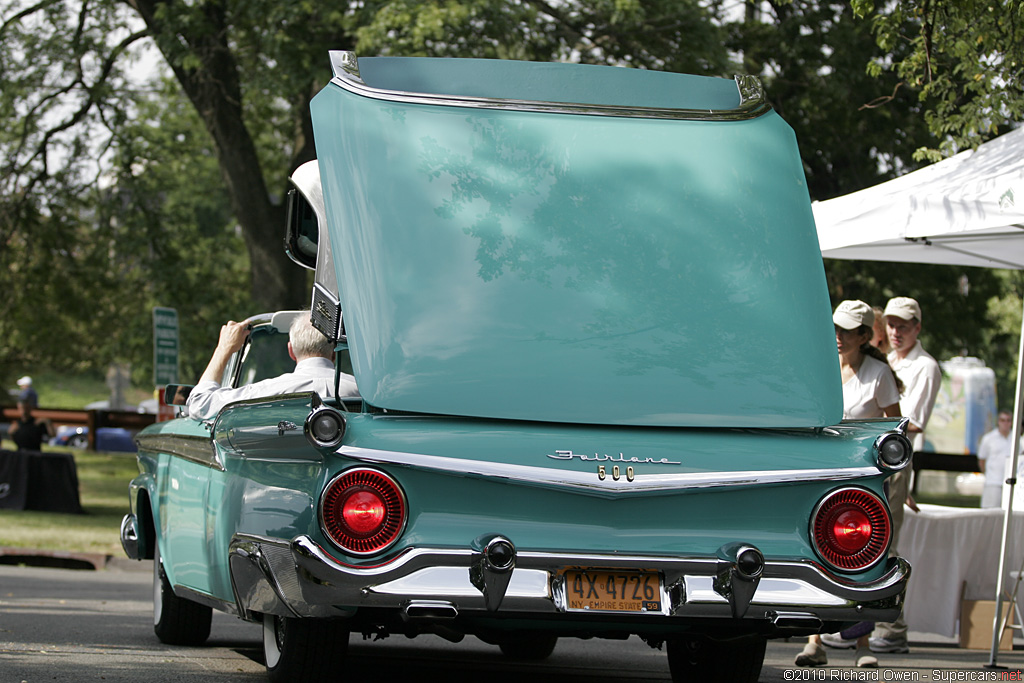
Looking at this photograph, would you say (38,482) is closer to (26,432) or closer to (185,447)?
(26,432)

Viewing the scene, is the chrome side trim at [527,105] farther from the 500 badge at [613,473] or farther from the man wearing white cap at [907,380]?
the man wearing white cap at [907,380]

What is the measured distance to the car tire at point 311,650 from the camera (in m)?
4.83

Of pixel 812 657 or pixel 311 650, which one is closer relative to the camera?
pixel 311 650

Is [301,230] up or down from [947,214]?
down

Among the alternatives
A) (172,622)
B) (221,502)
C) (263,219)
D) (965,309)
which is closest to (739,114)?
(221,502)

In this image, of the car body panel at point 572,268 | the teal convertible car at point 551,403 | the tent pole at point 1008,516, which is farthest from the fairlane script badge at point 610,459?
the tent pole at point 1008,516

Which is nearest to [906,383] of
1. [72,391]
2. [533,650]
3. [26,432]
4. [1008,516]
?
[1008,516]

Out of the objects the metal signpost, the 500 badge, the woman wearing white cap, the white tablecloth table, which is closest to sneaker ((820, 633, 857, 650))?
Result: the white tablecloth table

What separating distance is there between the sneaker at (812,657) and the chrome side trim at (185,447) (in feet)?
11.7

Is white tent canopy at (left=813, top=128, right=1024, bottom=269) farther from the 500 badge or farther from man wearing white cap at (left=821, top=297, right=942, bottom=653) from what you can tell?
the 500 badge

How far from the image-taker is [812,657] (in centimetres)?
728

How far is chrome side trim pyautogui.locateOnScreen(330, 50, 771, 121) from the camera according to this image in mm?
5164

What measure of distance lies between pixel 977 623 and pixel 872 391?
6.63 ft

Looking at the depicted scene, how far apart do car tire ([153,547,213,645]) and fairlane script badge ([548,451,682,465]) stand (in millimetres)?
3266
